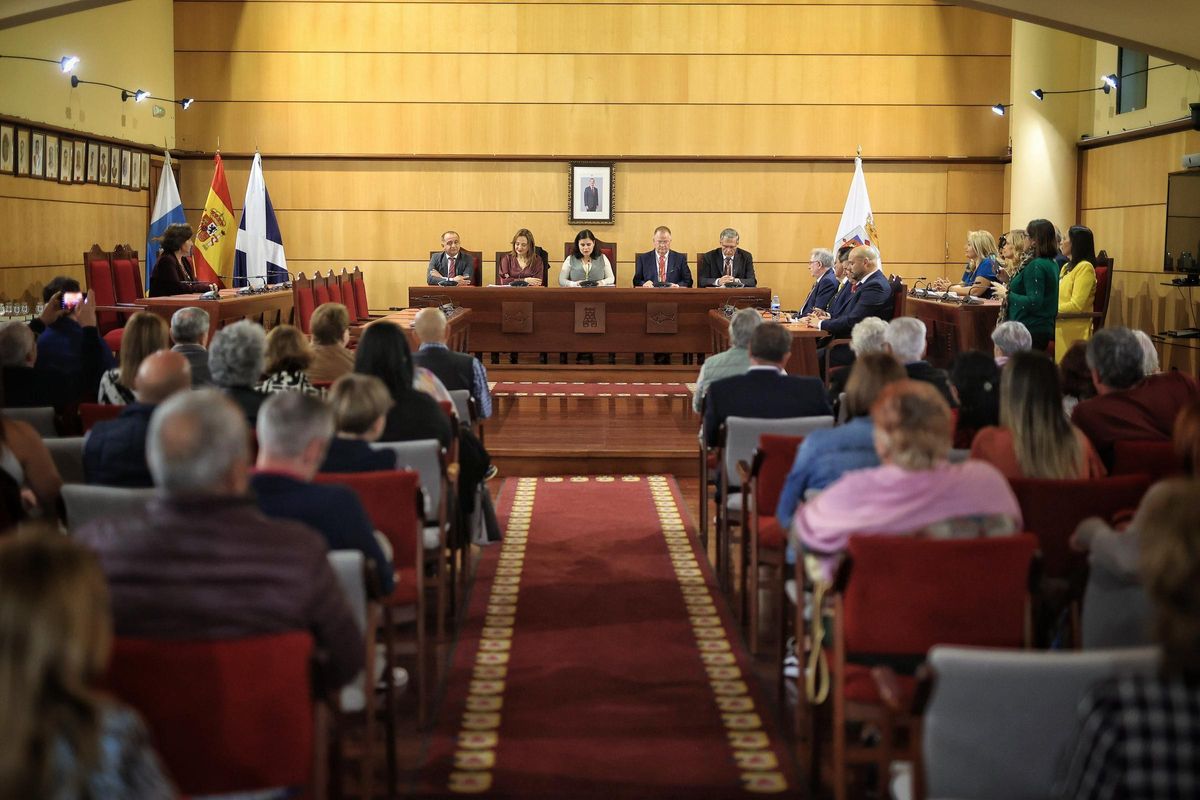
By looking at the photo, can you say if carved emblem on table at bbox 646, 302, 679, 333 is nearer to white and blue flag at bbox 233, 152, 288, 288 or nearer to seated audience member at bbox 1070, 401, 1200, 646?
white and blue flag at bbox 233, 152, 288, 288

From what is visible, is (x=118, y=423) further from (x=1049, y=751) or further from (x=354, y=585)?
(x=1049, y=751)

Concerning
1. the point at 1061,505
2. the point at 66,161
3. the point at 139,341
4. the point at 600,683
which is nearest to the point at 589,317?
the point at 66,161

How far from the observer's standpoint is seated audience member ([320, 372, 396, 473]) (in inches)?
148

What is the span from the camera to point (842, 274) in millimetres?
9547

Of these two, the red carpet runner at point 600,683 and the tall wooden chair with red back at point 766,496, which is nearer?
the red carpet runner at point 600,683

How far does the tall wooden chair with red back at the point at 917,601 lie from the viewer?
2.74 metres

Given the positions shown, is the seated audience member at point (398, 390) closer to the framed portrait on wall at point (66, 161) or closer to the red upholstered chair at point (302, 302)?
the red upholstered chair at point (302, 302)

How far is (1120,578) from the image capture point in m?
2.81

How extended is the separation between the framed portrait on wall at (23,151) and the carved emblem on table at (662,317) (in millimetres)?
5111

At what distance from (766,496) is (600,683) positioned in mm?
857

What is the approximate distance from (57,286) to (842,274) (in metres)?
5.35

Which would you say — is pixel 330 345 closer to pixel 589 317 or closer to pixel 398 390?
pixel 398 390

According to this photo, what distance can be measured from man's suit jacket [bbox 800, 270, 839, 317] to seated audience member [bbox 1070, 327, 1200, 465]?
5.24m

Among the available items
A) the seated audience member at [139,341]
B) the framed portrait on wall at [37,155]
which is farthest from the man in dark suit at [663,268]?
the seated audience member at [139,341]
